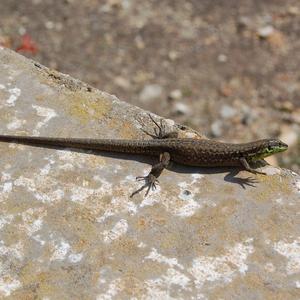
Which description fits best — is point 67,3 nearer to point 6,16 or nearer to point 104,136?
point 6,16

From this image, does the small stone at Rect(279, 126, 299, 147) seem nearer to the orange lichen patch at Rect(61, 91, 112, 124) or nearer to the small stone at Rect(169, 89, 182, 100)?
the small stone at Rect(169, 89, 182, 100)

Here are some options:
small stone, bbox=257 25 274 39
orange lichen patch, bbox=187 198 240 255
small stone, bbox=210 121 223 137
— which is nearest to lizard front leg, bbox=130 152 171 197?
orange lichen patch, bbox=187 198 240 255

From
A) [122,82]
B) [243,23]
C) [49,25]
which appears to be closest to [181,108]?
[122,82]

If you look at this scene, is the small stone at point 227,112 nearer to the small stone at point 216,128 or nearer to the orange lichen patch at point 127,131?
the small stone at point 216,128

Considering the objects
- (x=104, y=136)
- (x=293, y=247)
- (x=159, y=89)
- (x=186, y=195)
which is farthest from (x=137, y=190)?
(x=159, y=89)

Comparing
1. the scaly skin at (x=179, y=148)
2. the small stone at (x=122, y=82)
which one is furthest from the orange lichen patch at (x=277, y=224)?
the small stone at (x=122, y=82)

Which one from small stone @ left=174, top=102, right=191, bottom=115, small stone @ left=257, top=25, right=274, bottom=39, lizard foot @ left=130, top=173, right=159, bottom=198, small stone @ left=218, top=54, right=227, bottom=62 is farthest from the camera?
small stone @ left=257, top=25, right=274, bottom=39

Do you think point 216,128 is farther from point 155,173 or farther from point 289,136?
point 155,173
